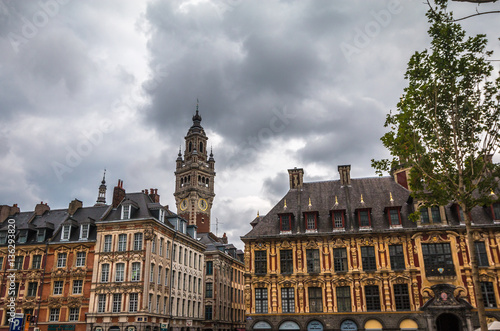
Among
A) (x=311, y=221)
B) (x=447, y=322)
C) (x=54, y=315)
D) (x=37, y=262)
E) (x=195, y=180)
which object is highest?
(x=195, y=180)

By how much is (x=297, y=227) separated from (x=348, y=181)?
7997 mm

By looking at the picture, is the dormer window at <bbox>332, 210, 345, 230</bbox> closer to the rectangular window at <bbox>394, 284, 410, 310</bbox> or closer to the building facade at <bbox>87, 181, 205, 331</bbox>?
the rectangular window at <bbox>394, 284, 410, 310</bbox>

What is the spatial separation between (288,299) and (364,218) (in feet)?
33.5

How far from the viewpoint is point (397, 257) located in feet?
118

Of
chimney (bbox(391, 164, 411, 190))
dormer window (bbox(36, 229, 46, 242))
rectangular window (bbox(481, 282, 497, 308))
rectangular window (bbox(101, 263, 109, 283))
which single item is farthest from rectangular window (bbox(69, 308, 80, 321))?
rectangular window (bbox(481, 282, 497, 308))

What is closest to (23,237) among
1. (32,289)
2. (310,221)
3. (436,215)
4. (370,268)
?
(32,289)

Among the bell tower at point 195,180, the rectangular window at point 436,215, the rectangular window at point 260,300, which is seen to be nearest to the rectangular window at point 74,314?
the rectangular window at point 260,300

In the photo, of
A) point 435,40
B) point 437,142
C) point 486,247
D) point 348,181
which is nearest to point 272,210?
point 348,181

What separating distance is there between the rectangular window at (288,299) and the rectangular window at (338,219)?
283 inches

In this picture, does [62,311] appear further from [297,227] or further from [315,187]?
[315,187]

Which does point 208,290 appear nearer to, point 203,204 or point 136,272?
point 136,272

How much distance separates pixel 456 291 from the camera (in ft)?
111

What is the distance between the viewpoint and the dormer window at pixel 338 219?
37.8 meters

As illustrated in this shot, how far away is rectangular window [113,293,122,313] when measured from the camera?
39.2 m
